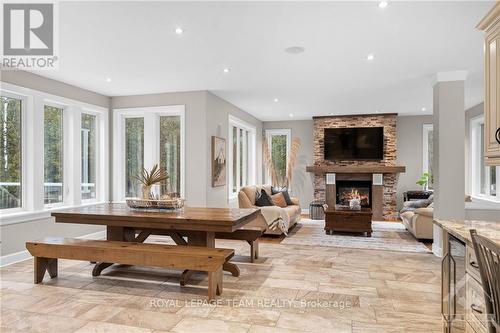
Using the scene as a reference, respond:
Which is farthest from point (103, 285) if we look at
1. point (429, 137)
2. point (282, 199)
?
point (429, 137)

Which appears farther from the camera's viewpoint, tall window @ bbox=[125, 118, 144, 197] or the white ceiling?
tall window @ bbox=[125, 118, 144, 197]

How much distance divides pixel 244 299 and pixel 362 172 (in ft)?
19.4

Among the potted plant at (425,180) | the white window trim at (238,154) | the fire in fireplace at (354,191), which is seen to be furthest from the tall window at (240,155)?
the potted plant at (425,180)

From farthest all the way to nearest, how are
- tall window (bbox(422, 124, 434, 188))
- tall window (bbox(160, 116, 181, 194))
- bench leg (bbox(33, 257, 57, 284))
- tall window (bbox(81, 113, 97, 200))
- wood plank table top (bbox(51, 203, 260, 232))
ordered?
1. tall window (bbox(422, 124, 434, 188))
2. tall window (bbox(160, 116, 181, 194))
3. tall window (bbox(81, 113, 97, 200))
4. bench leg (bbox(33, 257, 57, 284))
5. wood plank table top (bbox(51, 203, 260, 232))

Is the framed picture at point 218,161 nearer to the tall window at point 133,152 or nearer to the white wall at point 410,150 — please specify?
the tall window at point 133,152

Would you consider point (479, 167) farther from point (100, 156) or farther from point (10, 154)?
point (10, 154)

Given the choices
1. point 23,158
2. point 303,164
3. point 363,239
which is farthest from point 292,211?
point 23,158

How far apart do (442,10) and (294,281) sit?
9.56 feet

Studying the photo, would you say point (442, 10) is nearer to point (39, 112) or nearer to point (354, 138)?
point (39, 112)

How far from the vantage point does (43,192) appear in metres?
4.76

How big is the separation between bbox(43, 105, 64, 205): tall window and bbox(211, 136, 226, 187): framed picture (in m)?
2.44

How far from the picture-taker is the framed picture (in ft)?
19.2

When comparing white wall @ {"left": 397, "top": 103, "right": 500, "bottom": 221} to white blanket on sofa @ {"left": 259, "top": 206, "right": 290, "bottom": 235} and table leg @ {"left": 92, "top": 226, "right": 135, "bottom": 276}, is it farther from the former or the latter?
table leg @ {"left": 92, "top": 226, "right": 135, "bottom": 276}

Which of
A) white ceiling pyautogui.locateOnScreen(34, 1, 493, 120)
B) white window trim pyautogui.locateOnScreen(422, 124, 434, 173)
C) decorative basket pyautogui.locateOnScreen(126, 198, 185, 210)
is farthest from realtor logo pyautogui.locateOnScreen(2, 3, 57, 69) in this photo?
white window trim pyautogui.locateOnScreen(422, 124, 434, 173)
